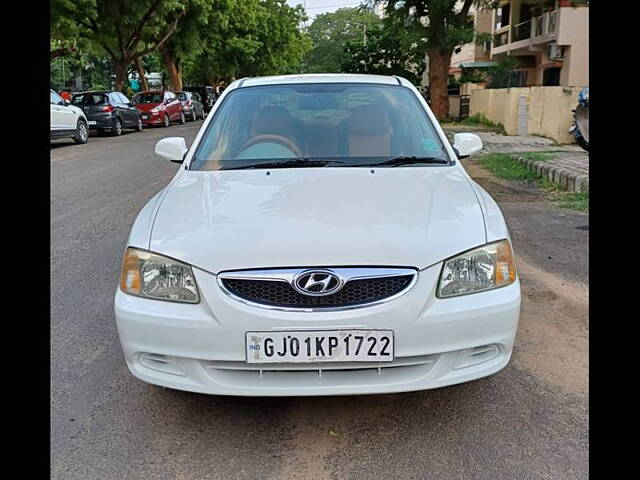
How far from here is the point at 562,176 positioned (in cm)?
867

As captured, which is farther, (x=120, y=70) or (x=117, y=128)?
(x=120, y=70)

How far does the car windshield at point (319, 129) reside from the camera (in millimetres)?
3648

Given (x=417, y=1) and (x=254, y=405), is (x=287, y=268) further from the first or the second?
(x=417, y=1)

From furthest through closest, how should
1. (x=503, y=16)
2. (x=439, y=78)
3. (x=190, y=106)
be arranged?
(x=503, y=16)
(x=190, y=106)
(x=439, y=78)

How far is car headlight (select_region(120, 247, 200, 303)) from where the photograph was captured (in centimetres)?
253

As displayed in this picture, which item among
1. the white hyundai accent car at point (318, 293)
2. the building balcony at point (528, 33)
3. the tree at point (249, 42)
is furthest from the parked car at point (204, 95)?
the white hyundai accent car at point (318, 293)

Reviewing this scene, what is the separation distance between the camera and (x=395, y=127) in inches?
154

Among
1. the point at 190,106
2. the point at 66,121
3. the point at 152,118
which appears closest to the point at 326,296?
the point at 66,121

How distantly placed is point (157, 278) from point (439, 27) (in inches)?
811

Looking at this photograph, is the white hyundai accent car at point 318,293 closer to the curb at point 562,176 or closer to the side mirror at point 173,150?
the side mirror at point 173,150

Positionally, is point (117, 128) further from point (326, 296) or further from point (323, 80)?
point (326, 296)

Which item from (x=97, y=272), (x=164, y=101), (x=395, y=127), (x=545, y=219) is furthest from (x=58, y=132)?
(x=395, y=127)

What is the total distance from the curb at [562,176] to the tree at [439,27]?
12.1 m

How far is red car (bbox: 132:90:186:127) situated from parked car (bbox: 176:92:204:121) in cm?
101
